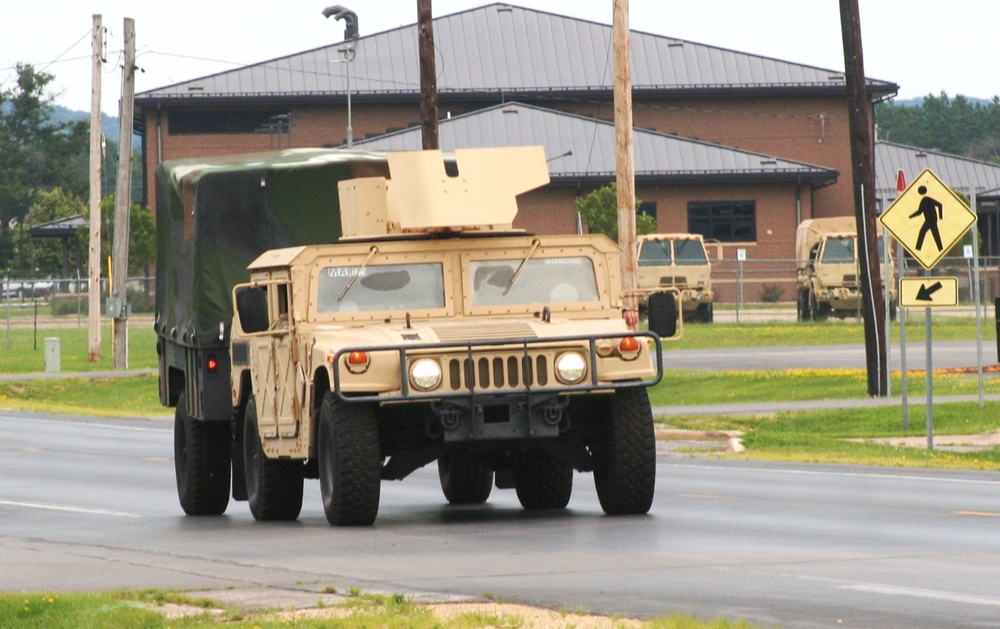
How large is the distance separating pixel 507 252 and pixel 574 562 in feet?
12.8

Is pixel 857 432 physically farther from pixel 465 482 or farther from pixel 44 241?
pixel 44 241

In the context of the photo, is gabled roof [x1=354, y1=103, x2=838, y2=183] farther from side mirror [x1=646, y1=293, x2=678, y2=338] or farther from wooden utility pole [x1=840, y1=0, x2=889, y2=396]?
side mirror [x1=646, y1=293, x2=678, y2=338]

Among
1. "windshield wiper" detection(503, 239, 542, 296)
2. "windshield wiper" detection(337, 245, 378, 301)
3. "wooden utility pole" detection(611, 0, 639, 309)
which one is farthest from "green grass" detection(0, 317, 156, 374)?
"windshield wiper" detection(503, 239, 542, 296)

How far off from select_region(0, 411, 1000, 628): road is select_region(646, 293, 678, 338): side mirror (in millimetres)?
1391

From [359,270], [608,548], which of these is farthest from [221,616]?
[359,270]

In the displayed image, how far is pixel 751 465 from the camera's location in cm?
2123

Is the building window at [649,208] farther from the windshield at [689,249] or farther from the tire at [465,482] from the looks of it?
the tire at [465,482]

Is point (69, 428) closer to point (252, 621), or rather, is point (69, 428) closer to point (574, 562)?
point (574, 562)

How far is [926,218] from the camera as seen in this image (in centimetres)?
2142

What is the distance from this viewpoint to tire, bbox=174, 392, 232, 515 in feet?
54.0

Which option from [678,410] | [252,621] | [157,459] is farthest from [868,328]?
[252,621]

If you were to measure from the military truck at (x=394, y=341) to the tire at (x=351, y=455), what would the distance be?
1 cm

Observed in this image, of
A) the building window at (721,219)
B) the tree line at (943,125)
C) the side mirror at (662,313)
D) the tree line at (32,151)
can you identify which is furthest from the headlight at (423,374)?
the tree line at (943,125)

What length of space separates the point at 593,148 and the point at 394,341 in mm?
58316
